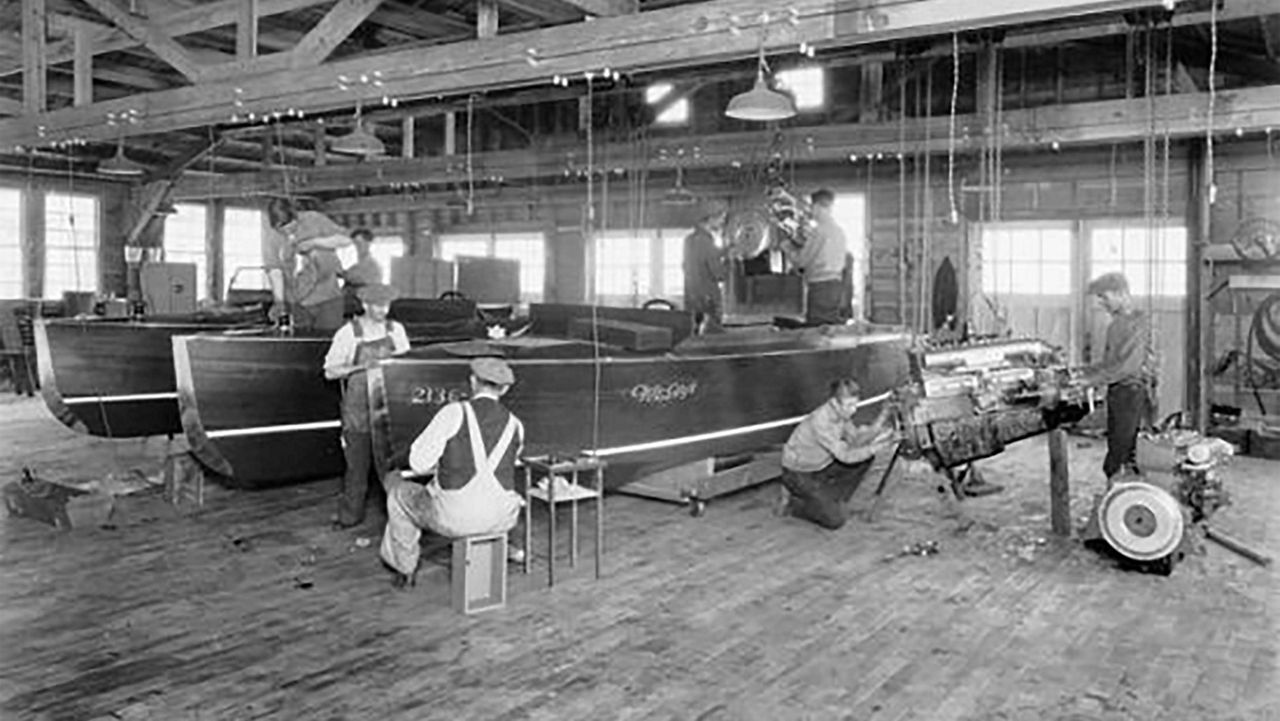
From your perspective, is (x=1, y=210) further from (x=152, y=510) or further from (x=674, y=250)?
(x=152, y=510)

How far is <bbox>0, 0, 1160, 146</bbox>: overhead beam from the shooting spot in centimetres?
493

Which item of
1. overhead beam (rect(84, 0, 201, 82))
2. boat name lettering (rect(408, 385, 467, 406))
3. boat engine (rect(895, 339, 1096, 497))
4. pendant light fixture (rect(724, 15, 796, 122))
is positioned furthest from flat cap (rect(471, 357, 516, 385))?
overhead beam (rect(84, 0, 201, 82))

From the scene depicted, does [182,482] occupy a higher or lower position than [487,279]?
lower

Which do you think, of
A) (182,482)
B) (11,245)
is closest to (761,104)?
(182,482)

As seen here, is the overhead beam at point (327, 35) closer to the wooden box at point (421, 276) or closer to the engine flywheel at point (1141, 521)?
the engine flywheel at point (1141, 521)

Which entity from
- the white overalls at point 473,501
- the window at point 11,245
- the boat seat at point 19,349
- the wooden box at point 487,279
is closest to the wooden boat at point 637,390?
the white overalls at point 473,501

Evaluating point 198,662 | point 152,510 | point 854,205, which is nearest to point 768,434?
point 152,510

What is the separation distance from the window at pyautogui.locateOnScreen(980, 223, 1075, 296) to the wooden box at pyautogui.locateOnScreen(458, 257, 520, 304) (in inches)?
254

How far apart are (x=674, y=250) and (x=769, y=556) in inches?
373

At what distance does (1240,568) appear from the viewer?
19.9 ft

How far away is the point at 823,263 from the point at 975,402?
116 inches

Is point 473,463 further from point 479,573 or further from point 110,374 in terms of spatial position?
point 110,374

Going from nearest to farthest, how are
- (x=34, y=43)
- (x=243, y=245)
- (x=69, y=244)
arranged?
1. (x=34, y=43)
2. (x=69, y=244)
3. (x=243, y=245)

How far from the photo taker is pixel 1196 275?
11227mm
